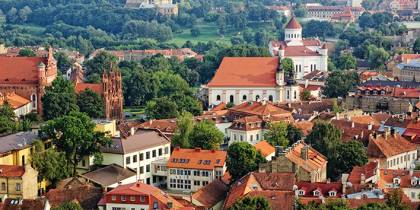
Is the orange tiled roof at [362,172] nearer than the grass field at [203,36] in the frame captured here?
Yes

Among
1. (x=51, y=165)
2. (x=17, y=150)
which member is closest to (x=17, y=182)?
(x=51, y=165)

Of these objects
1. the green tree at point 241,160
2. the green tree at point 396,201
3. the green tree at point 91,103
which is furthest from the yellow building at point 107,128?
the green tree at point 396,201

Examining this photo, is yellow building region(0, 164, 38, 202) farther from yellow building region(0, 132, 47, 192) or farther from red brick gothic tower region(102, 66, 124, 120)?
red brick gothic tower region(102, 66, 124, 120)

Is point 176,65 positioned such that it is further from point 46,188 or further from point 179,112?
point 46,188

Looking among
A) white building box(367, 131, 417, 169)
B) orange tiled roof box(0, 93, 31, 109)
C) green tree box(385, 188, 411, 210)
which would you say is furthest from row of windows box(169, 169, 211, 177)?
orange tiled roof box(0, 93, 31, 109)

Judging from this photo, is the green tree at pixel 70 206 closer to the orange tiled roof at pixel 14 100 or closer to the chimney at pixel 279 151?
the chimney at pixel 279 151
